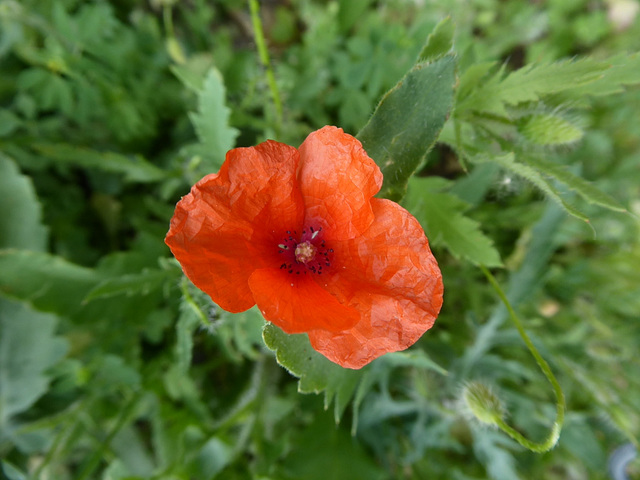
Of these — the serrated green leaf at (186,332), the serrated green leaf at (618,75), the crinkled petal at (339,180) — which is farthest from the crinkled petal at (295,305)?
the serrated green leaf at (618,75)

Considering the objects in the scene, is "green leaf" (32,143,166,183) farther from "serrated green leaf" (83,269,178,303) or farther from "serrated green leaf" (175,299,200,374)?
"serrated green leaf" (175,299,200,374)

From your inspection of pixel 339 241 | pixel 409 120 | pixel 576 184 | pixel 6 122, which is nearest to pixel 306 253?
pixel 339 241

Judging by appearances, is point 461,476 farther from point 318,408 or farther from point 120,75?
point 120,75

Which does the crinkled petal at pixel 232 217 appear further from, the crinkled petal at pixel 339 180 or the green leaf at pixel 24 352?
the green leaf at pixel 24 352

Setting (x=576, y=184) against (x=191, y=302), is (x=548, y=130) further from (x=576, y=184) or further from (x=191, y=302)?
(x=191, y=302)

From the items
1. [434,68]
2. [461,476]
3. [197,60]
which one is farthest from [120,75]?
[461,476]
